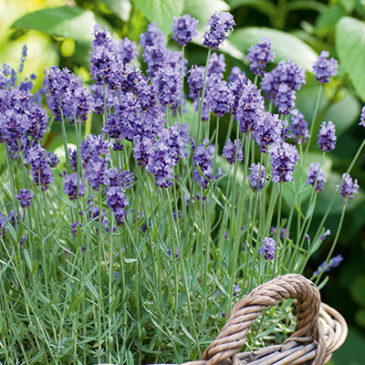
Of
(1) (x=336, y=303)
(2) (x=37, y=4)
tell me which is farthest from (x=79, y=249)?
(1) (x=336, y=303)

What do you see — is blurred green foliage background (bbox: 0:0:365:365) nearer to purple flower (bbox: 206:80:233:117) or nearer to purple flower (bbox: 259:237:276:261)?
purple flower (bbox: 206:80:233:117)

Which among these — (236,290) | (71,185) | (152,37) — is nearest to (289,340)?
(236,290)

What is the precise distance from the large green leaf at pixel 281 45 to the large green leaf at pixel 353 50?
74 millimetres

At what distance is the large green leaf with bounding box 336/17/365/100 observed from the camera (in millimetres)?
1198

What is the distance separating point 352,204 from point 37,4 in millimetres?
1201

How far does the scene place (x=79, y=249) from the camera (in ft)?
2.20

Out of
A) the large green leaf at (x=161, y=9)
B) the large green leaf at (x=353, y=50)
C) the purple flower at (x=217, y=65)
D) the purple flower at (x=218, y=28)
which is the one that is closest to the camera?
the purple flower at (x=218, y=28)

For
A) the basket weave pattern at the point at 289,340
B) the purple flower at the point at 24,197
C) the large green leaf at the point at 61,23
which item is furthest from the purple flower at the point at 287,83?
the large green leaf at the point at 61,23

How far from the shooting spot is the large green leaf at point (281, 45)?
1.23 m

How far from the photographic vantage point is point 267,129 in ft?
2.04

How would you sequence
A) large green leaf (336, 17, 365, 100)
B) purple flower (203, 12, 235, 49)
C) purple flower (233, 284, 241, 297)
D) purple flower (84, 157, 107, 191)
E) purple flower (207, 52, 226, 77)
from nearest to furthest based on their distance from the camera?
purple flower (84, 157, 107, 191), purple flower (203, 12, 235, 49), purple flower (233, 284, 241, 297), purple flower (207, 52, 226, 77), large green leaf (336, 17, 365, 100)

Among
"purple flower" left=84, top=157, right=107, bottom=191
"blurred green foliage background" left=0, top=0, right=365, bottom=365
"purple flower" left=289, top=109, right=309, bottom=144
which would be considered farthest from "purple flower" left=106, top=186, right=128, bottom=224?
"blurred green foliage background" left=0, top=0, right=365, bottom=365

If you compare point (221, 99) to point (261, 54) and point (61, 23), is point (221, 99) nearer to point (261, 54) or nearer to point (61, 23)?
point (261, 54)

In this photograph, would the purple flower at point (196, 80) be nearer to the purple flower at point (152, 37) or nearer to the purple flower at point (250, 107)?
the purple flower at point (152, 37)
